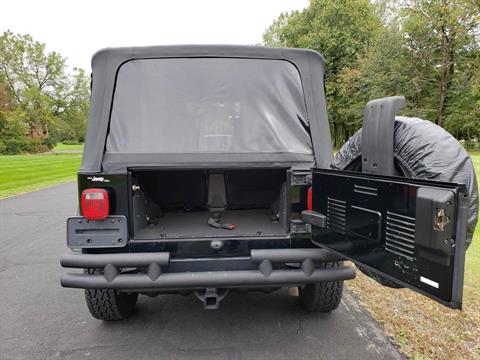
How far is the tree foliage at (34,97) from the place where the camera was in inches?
1532

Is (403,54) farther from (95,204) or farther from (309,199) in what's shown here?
(95,204)

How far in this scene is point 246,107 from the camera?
294 centimetres

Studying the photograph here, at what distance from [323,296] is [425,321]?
90 cm

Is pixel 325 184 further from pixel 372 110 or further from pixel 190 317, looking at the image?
pixel 190 317

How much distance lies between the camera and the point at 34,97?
42.1 meters

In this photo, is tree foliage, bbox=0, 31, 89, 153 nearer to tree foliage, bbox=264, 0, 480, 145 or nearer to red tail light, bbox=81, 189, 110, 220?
tree foliage, bbox=264, 0, 480, 145

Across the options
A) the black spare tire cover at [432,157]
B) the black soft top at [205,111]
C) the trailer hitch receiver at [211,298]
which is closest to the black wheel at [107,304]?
the trailer hitch receiver at [211,298]

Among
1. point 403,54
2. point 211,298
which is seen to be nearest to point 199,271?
point 211,298

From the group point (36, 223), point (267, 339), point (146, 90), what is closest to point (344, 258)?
point (267, 339)

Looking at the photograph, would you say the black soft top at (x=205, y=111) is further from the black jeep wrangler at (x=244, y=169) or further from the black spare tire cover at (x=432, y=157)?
the black spare tire cover at (x=432, y=157)

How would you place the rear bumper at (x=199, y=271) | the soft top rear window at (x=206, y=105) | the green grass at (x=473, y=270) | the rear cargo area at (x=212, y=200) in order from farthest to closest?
the green grass at (x=473, y=270) < the rear cargo area at (x=212, y=200) < the soft top rear window at (x=206, y=105) < the rear bumper at (x=199, y=271)

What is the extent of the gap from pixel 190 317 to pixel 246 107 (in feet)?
6.58

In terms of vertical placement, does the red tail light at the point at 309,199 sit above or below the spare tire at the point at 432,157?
below

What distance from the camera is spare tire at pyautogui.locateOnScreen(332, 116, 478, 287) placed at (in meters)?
1.91
